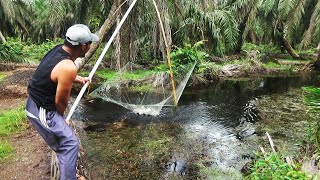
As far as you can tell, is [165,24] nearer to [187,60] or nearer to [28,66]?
[187,60]

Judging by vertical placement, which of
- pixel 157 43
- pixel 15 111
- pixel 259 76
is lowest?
pixel 259 76

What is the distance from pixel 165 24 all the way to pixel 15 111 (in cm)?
362

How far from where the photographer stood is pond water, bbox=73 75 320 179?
18.4 ft

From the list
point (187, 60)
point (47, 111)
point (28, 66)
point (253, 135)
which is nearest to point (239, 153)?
point (253, 135)

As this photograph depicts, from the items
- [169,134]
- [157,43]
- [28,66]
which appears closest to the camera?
[169,134]

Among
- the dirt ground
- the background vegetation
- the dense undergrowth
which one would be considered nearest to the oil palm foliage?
the background vegetation

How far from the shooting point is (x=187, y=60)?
12031 millimetres

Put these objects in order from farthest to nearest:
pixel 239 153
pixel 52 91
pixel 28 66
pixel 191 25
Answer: pixel 191 25 < pixel 28 66 < pixel 239 153 < pixel 52 91

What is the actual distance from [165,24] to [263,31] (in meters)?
14.1

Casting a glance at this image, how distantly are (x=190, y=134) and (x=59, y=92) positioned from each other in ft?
15.3

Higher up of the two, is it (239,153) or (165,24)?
(165,24)

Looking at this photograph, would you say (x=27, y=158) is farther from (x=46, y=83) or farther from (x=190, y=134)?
(x=190, y=134)

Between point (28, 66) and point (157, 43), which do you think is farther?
point (28, 66)

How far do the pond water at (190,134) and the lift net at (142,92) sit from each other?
1.07 feet
